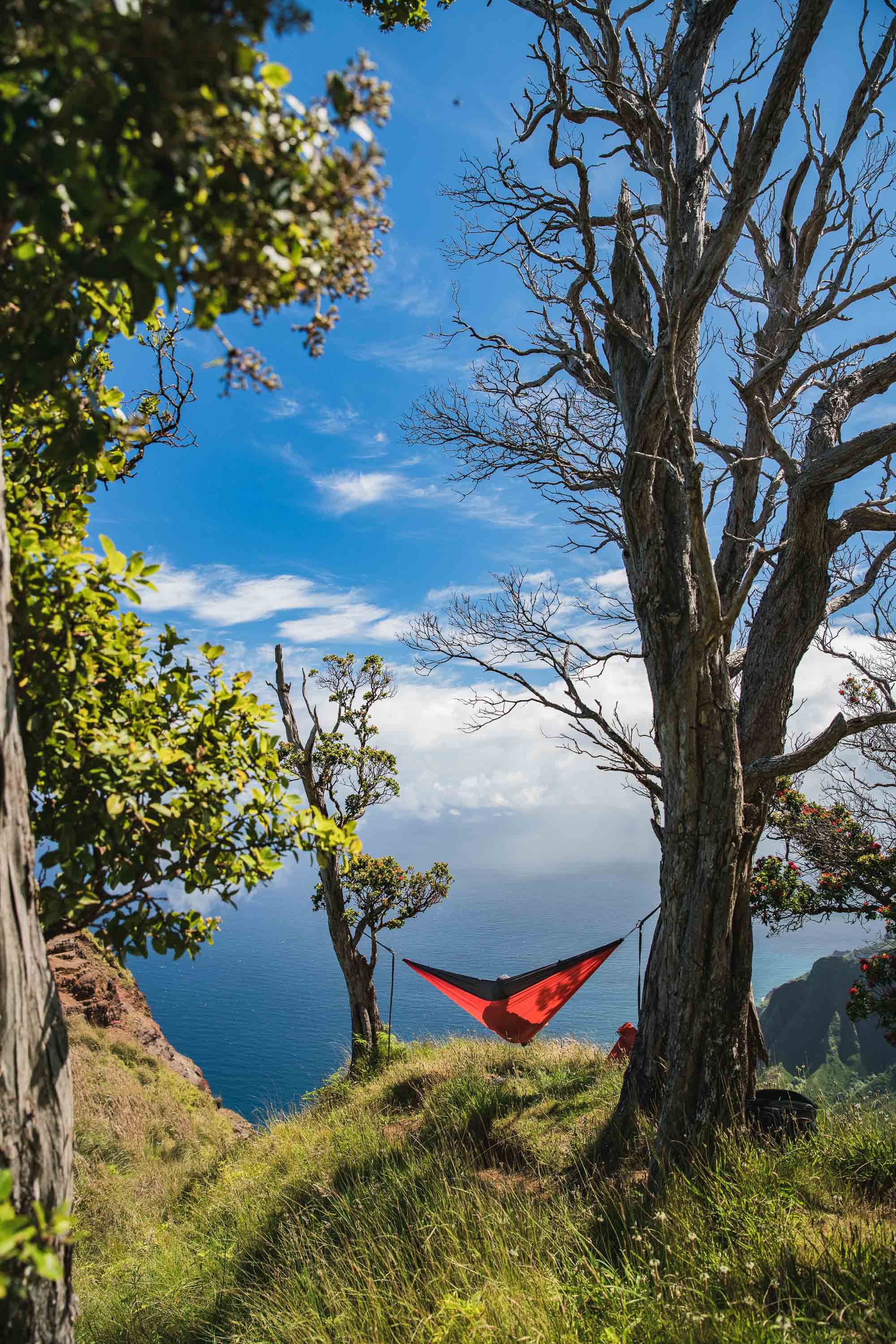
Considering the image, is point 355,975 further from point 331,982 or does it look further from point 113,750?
point 331,982

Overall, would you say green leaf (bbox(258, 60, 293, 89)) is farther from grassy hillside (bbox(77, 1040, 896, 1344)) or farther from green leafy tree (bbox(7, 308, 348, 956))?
grassy hillside (bbox(77, 1040, 896, 1344))

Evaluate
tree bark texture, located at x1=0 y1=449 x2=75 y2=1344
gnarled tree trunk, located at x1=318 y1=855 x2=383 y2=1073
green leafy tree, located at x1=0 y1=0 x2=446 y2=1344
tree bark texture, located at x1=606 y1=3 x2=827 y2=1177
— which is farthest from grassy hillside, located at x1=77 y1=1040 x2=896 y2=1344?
gnarled tree trunk, located at x1=318 y1=855 x2=383 y2=1073

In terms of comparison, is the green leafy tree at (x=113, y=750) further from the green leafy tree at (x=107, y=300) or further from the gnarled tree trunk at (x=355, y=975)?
the gnarled tree trunk at (x=355, y=975)

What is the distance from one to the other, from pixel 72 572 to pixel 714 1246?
111 inches

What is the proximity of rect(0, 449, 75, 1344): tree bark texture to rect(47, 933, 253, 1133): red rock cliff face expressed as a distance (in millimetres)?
8733

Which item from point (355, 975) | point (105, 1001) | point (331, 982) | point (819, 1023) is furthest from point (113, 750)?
point (331, 982)

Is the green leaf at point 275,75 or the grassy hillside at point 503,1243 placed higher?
the green leaf at point 275,75

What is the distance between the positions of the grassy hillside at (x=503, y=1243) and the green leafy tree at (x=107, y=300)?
153 cm

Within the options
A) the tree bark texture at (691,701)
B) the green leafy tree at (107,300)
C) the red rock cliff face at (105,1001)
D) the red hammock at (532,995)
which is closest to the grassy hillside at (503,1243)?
the tree bark texture at (691,701)

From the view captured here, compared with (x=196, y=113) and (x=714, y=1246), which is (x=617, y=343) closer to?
(x=196, y=113)

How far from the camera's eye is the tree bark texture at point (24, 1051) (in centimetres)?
Result: 123

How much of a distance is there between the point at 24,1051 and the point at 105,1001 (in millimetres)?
10090

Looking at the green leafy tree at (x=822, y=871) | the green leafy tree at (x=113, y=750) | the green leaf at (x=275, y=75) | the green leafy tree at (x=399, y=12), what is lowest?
the green leafy tree at (x=822, y=871)

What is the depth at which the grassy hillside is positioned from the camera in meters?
2.06
